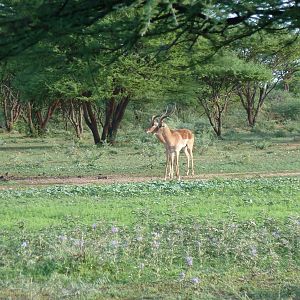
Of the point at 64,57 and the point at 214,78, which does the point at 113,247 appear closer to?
the point at 64,57

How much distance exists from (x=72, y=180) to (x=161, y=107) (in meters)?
28.4

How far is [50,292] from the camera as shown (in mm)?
5781

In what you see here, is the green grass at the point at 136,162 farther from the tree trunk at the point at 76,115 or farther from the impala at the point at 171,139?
the tree trunk at the point at 76,115

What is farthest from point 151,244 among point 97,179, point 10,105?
point 10,105

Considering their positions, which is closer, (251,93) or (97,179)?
(97,179)

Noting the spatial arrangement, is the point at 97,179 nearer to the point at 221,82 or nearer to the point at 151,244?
the point at 151,244

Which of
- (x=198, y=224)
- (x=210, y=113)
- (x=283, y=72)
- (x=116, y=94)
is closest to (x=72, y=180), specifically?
(x=198, y=224)

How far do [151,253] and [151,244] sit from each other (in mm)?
185

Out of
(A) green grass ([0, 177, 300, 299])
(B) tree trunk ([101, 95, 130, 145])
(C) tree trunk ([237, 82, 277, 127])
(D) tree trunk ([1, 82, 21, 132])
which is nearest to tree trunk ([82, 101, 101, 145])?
(B) tree trunk ([101, 95, 130, 145])

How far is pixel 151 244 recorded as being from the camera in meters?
7.02

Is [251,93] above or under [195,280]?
above

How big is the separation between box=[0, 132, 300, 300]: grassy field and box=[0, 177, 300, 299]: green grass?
11mm

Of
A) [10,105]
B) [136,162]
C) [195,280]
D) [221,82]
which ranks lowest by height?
[136,162]

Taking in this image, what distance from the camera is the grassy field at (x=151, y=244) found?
5980 millimetres
